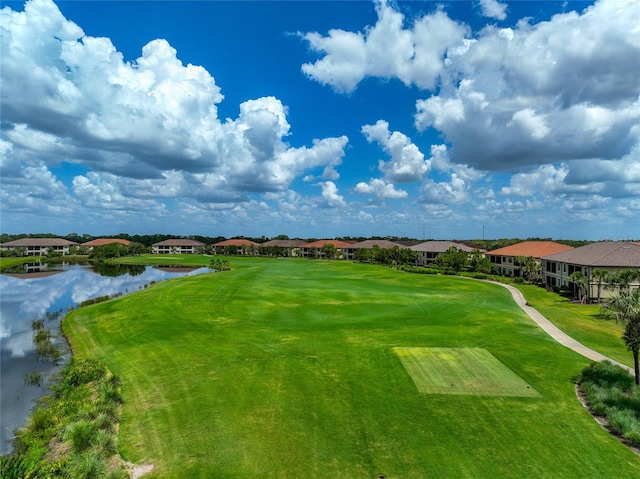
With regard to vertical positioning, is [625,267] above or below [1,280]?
above

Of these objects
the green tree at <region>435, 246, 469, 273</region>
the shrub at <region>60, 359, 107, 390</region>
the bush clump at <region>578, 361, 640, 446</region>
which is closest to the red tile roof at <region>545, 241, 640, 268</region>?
the green tree at <region>435, 246, 469, 273</region>

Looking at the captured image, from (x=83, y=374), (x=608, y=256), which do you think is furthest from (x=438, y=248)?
(x=83, y=374)

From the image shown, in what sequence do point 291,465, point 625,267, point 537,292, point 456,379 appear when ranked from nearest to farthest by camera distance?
point 291,465 → point 456,379 → point 625,267 → point 537,292

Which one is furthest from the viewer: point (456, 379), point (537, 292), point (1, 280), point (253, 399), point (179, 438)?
point (1, 280)

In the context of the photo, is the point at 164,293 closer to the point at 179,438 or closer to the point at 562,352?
the point at 179,438

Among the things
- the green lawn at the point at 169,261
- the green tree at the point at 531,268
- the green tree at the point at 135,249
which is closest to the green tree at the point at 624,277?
the green tree at the point at 531,268

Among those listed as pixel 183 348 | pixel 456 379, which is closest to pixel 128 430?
pixel 183 348

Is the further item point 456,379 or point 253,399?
point 456,379
